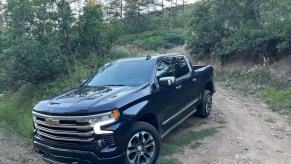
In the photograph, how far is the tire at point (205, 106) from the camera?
7.54m

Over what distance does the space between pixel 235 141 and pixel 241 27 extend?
9159mm

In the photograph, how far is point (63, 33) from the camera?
499 inches

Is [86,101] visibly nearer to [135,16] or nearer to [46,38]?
[46,38]

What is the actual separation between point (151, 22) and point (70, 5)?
108ft

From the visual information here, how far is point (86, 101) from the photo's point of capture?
14.3 feet

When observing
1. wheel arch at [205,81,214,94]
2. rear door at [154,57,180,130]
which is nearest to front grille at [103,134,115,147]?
rear door at [154,57,180,130]

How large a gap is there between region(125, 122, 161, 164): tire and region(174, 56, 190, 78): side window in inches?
72.9

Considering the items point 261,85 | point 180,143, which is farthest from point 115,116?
point 261,85

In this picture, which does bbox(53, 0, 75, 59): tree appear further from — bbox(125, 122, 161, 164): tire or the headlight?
the headlight

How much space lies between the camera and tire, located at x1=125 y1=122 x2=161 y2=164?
440 centimetres

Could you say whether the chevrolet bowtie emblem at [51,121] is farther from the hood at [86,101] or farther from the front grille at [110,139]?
the front grille at [110,139]

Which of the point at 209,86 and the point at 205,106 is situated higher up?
the point at 209,86

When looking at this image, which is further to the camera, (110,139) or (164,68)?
(164,68)

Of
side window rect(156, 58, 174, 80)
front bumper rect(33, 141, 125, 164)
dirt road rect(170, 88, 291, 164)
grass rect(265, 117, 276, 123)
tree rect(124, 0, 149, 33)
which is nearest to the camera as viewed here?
front bumper rect(33, 141, 125, 164)
